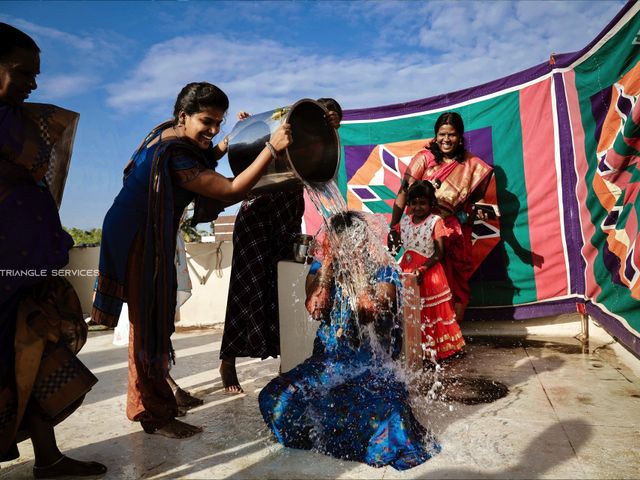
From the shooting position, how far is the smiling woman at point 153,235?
2.12m

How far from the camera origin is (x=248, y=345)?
303cm

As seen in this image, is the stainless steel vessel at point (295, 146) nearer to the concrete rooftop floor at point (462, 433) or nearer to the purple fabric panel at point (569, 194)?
the concrete rooftop floor at point (462, 433)

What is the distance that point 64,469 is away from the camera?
1.93 metres

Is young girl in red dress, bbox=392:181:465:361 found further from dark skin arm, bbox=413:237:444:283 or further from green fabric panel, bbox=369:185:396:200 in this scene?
green fabric panel, bbox=369:185:396:200

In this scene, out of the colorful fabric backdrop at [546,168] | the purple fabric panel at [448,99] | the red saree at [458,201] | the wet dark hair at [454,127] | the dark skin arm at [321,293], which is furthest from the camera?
the purple fabric panel at [448,99]

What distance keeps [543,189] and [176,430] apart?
143 inches

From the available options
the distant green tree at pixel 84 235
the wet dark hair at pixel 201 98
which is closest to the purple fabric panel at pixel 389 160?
the wet dark hair at pixel 201 98

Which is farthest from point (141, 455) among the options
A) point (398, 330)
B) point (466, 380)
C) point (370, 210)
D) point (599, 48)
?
point (599, 48)

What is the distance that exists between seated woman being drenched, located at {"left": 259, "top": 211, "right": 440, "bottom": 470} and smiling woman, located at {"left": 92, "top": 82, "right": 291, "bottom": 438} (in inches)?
22.1

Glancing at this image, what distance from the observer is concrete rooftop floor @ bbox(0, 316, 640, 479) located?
75.0 inches

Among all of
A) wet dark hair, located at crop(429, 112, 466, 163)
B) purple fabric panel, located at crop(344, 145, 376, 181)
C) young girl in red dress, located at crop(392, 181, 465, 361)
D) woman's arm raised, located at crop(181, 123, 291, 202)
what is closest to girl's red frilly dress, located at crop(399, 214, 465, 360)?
young girl in red dress, located at crop(392, 181, 465, 361)

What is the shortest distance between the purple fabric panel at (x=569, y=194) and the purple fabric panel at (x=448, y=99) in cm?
24

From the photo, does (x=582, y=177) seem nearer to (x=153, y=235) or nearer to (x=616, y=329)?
(x=616, y=329)

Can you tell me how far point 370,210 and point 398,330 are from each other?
2833 mm
